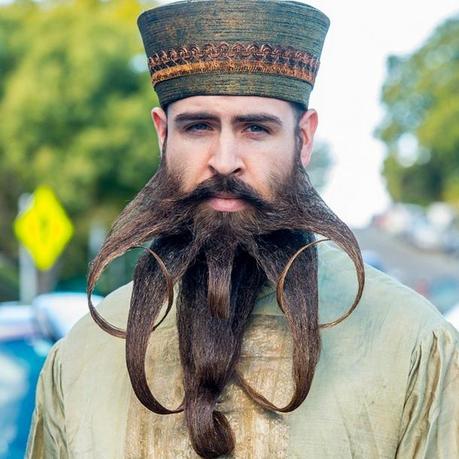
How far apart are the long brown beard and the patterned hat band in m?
0.26

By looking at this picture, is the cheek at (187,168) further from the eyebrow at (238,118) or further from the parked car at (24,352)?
the parked car at (24,352)

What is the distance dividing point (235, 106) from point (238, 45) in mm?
163

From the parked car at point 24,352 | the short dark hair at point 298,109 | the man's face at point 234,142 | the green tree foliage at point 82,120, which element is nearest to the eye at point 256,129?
the man's face at point 234,142

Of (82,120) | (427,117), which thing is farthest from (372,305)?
(427,117)

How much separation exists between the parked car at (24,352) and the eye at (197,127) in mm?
2554

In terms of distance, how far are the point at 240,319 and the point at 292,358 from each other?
168 millimetres

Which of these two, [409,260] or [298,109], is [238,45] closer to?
[298,109]

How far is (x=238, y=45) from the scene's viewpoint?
3145mm

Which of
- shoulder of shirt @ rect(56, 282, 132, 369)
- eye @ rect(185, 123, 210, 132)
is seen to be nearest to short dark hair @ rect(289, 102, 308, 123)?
eye @ rect(185, 123, 210, 132)

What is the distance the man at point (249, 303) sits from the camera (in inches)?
117

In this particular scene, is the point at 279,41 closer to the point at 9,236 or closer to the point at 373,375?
the point at 373,375

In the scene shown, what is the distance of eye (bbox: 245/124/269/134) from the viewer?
10.1ft

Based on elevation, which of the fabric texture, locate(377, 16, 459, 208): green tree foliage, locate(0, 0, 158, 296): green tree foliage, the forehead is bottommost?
the fabric texture

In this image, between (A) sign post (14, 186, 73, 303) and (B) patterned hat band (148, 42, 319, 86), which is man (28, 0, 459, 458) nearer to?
(B) patterned hat band (148, 42, 319, 86)
